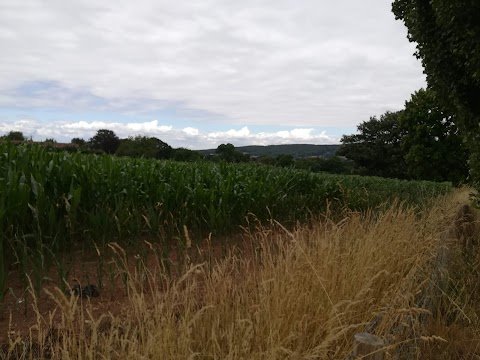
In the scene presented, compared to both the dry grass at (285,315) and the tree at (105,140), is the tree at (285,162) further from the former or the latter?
the tree at (105,140)

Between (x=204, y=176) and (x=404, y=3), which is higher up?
(x=404, y=3)

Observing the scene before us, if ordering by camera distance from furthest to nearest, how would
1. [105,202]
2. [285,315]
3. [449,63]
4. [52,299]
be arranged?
[105,202], [449,63], [52,299], [285,315]

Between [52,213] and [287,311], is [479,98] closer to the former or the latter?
[287,311]

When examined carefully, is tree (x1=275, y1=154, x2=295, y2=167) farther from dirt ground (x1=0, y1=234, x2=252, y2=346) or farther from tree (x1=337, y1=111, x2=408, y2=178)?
tree (x1=337, y1=111, x2=408, y2=178)

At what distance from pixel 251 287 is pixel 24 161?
383cm

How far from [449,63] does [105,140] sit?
7717 centimetres

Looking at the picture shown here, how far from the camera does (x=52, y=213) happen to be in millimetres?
4895

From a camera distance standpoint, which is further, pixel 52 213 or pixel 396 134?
pixel 396 134

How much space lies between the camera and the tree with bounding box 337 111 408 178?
6144 cm

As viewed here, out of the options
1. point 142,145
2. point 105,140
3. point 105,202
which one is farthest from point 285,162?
point 105,140

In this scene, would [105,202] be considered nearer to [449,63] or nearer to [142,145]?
[449,63]

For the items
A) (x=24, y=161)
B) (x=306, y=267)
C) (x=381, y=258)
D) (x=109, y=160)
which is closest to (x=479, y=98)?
(x=381, y=258)

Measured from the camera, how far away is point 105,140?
77.9m

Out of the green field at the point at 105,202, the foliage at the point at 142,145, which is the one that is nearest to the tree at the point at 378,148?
the foliage at the point at 142,145
